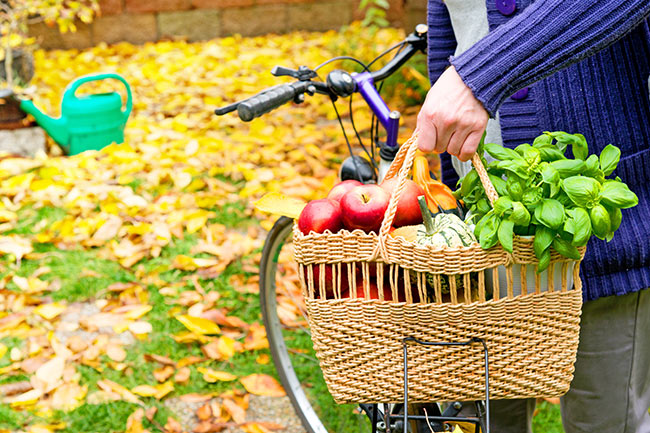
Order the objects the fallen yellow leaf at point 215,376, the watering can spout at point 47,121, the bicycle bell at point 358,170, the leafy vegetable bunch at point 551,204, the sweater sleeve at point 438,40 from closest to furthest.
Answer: the leafy vegetable bunch at point 551,204 < the sweater sleeve at point 438,40 < the bicycle bell at point 358,170 < the fallen yellow leaf at point 215,376 < the watering can spout at point 47,121

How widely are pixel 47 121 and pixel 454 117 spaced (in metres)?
3.93

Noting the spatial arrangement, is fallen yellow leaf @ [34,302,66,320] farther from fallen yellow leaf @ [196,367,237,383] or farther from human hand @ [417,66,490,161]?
human hand @ [417,66,490,161]

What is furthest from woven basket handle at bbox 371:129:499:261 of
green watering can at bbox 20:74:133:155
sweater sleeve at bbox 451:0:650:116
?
green watering can at bbox 20:74:133:155

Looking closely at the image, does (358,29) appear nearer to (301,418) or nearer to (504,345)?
(301,418)

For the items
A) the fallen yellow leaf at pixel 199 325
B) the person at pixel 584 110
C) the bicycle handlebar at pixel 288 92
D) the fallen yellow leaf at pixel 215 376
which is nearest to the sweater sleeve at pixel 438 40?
the person at pixel 584 110

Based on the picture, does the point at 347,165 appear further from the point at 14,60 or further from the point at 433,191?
the point at 14,60

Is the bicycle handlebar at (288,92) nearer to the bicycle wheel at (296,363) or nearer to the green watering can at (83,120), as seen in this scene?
the bicycle wheel at (296,363)

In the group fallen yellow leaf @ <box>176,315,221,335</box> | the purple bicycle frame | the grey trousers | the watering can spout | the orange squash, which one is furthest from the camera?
the watering can spout

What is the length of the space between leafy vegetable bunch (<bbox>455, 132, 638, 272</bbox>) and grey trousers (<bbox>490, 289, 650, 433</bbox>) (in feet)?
1.33

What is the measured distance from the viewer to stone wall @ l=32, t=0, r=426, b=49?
23.8 feet

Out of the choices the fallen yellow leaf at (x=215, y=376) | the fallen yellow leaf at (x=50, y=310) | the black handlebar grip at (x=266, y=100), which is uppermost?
the black handlebar grip at (x=266, y=100)

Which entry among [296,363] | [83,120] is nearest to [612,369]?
[296,363]

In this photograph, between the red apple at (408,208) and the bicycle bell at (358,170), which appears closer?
the red apple at (408,208)

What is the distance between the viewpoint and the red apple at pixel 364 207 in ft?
3.66
